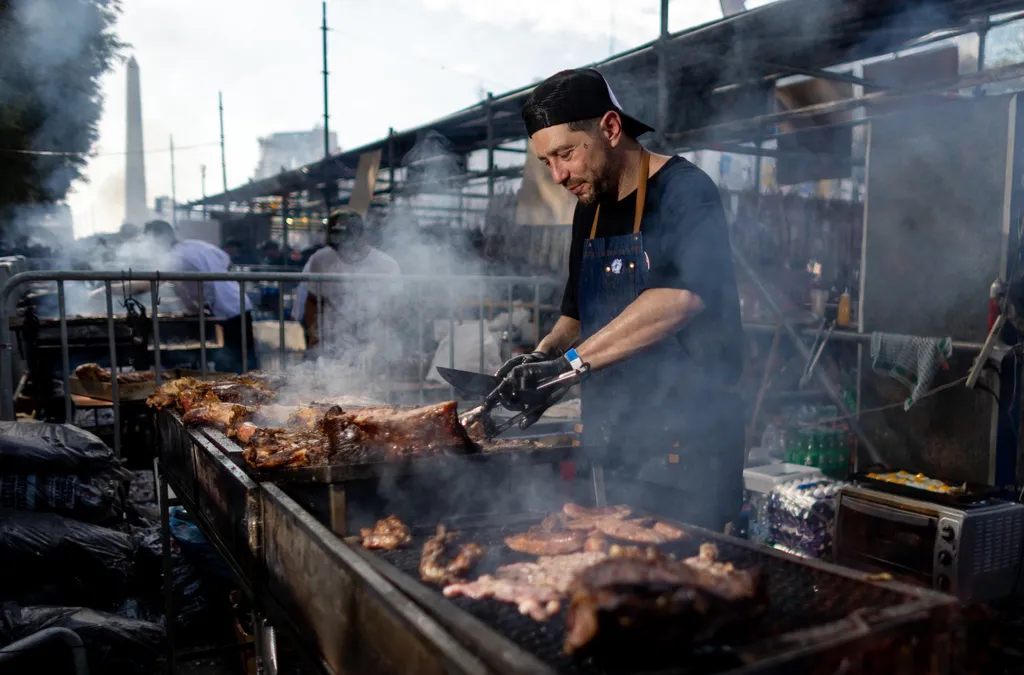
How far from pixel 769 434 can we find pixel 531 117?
456cm

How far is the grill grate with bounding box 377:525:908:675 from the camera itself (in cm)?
126

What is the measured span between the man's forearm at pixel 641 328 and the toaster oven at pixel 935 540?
2.32 m

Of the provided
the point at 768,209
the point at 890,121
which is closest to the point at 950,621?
the point at 890,121

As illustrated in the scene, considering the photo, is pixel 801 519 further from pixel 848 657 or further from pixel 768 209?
pixel 768 209

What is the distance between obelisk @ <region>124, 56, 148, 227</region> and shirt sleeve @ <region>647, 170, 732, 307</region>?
71822 millimetres

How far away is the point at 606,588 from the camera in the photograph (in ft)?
4.18

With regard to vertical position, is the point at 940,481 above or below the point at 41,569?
above

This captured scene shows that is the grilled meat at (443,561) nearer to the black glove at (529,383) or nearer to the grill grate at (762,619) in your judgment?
the grill grate at (762,619)

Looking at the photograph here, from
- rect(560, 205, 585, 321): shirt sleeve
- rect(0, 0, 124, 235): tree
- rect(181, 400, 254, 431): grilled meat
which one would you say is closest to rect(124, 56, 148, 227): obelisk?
rect(0, 0, 124, 235): tree

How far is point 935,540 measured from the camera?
3770 mm

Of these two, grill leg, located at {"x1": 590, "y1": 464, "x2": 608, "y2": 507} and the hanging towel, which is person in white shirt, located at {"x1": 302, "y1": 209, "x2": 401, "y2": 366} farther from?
grill leg, located at {"x1": 590, "y1": 464, "x2": 608, "y2": 507}

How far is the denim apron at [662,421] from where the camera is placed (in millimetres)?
2760

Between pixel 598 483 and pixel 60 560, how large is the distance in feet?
10.8

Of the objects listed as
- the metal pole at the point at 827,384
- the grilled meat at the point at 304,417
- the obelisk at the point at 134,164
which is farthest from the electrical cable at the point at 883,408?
the obelisk at the point at 134,164
